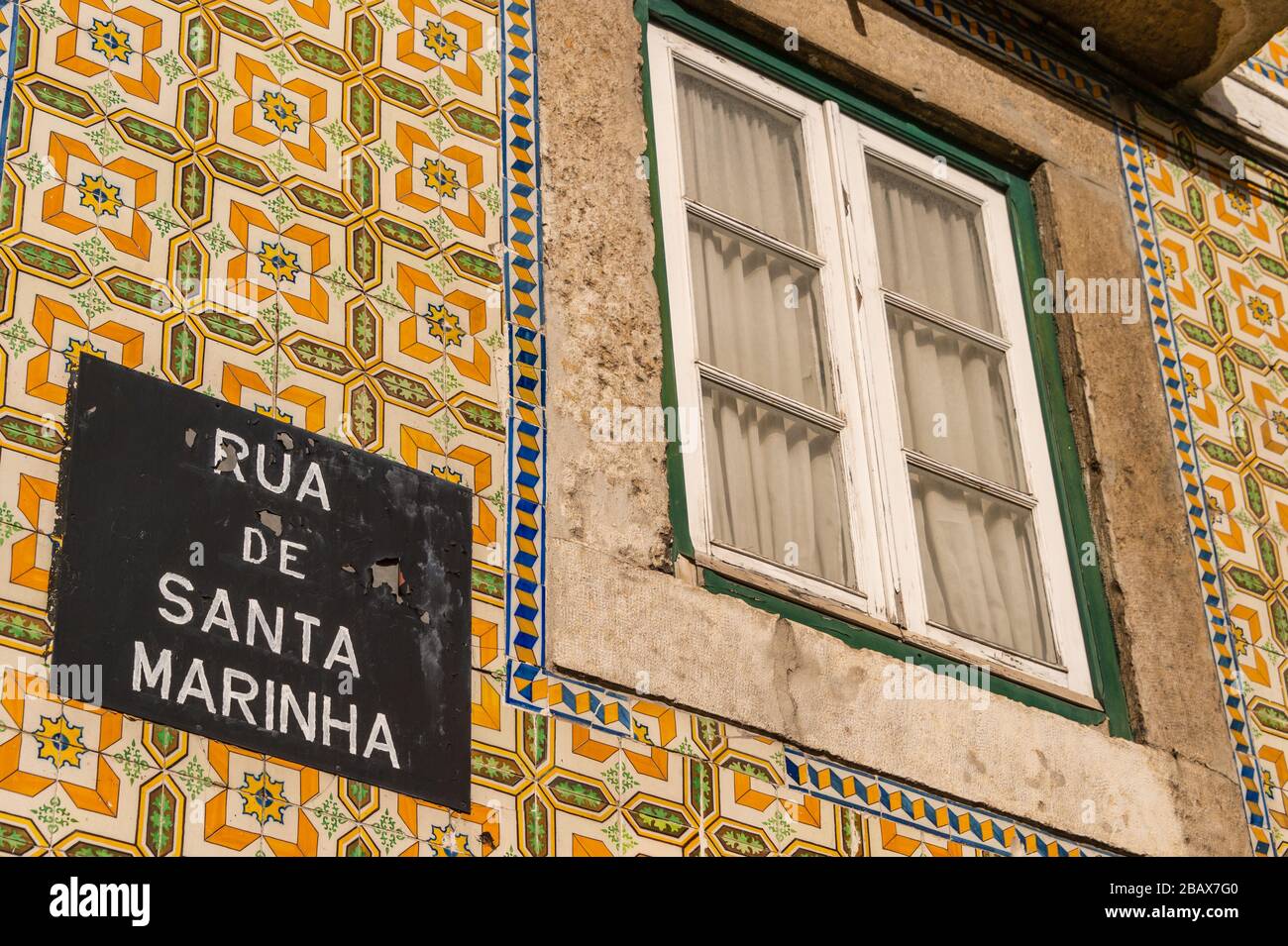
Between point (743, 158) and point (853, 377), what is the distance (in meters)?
0.66

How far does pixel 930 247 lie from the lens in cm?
580

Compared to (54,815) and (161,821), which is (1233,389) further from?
(54,815)

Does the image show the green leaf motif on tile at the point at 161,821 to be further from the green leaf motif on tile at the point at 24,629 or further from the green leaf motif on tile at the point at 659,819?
the green leaf motif on tile at the point at 659,819

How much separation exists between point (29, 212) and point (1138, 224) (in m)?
3.34

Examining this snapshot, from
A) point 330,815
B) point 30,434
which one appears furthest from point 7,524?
point 330,815

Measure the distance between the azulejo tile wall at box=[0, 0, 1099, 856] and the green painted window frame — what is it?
Result: 0.36 metres

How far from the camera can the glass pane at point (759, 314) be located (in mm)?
5180

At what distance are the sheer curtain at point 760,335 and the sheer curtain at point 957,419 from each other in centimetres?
26

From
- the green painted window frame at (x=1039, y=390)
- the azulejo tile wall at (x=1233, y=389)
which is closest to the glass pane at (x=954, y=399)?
the green painted window frame at (x=1039, y=390)

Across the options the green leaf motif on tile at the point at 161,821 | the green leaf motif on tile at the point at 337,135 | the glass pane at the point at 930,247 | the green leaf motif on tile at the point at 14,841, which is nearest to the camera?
the green leaf motif on tile at the point at 14,841

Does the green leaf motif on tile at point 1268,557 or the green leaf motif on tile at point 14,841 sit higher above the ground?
the green leaf motif on tile at point 1268,557

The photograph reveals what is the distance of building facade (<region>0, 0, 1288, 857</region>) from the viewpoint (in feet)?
13.6

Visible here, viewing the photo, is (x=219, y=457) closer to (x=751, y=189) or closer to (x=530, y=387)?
(x=530, y=387)

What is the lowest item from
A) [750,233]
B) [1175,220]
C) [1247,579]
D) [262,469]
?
[262,469]
